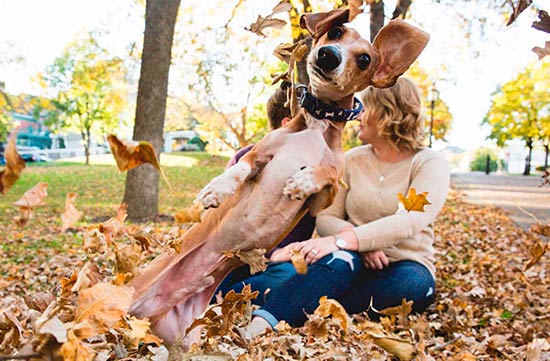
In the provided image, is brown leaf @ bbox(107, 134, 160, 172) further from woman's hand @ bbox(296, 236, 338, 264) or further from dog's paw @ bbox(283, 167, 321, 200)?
woman's hand @ bbox(296, 236, 338, 264)

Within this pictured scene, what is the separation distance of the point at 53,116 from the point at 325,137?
37.0 m

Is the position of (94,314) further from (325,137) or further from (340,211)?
(340,211)

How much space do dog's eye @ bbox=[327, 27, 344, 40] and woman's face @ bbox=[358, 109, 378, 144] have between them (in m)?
2.07

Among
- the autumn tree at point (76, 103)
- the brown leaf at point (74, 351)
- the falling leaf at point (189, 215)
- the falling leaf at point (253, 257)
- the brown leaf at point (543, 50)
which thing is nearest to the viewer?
the brown leaf at point (74, 351)

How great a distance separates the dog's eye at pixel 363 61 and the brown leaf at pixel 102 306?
824mm

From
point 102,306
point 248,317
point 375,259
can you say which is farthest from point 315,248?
point 102,306

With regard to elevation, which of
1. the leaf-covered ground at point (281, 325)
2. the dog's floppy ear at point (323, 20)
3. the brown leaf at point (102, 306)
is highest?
the dog's floppy ear at point (323, 20)

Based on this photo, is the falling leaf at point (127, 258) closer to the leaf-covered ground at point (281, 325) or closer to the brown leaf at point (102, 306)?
the leaf-covered ground at point (281, 325)

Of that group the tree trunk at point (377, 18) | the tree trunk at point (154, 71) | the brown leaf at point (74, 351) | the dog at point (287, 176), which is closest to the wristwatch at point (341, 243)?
the dog at point (287, 176)

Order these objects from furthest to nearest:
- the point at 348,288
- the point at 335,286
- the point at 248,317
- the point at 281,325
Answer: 1. the point at 348,288
2. the point at 335,286
3. the point at 281,325
4. the point at 248,317

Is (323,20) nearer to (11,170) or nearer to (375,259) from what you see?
(11,170)

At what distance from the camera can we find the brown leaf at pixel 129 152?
3.68ft

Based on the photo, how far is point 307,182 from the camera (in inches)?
51.2

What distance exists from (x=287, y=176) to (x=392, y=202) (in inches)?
90.1
